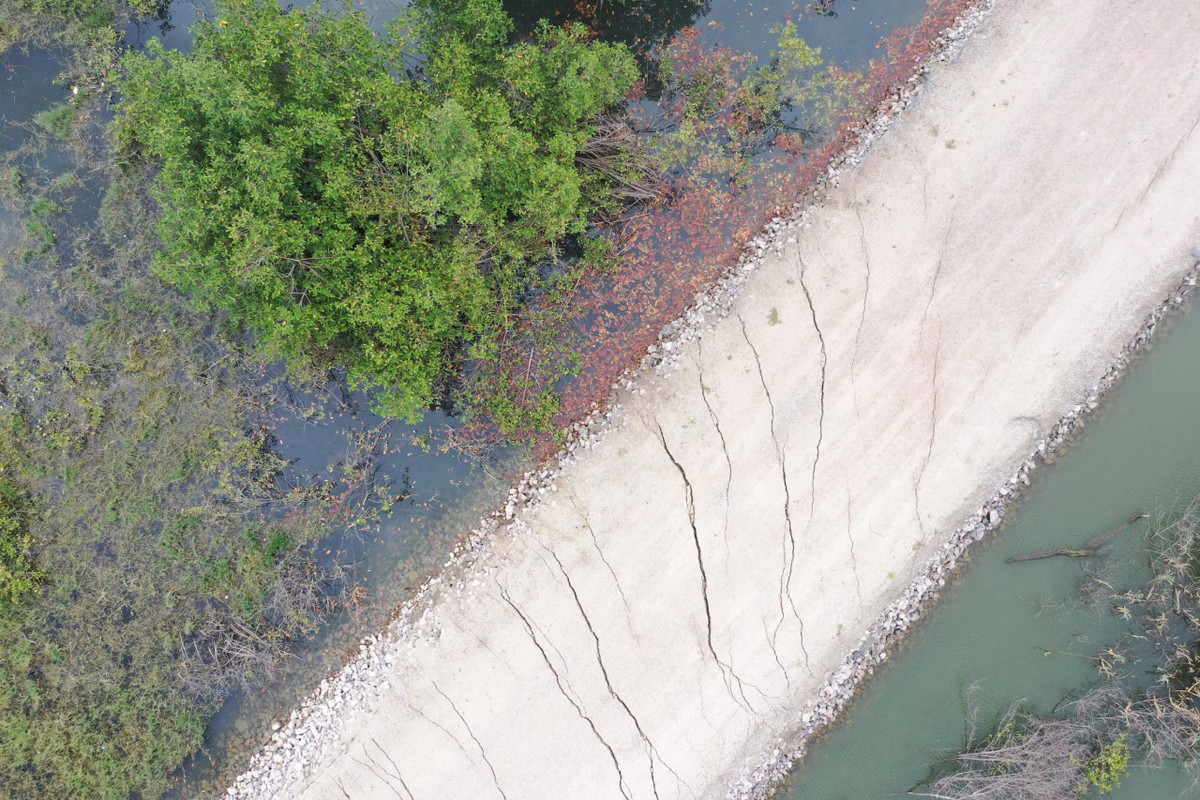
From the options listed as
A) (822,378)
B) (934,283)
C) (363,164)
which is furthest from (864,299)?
(363,164)

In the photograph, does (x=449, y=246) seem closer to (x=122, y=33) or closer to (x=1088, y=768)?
(x=122, y=33)

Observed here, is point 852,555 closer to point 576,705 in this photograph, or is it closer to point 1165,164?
point 576,705

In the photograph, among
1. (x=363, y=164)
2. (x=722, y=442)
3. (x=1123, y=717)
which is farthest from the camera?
(x=722, y=442)

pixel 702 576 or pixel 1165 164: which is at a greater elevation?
pixel 1165 164

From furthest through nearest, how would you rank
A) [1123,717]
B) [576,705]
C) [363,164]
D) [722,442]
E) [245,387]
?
[245,387], [722,442], [576,705], [1123,717], [363,164]

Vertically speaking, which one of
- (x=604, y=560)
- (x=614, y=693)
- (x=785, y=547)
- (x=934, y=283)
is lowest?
(x=614, y=693)

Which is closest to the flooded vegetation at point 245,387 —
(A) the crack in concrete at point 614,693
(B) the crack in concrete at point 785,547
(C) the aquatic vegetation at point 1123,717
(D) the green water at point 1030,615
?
(A) the crack in concrete at point 614,693

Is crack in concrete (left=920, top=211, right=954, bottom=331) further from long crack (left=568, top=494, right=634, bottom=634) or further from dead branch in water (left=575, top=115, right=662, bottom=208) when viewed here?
long crack (left=568, top=494, right=634, bottom=634)

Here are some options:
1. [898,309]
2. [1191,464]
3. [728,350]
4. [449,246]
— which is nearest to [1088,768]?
[1191,464]
